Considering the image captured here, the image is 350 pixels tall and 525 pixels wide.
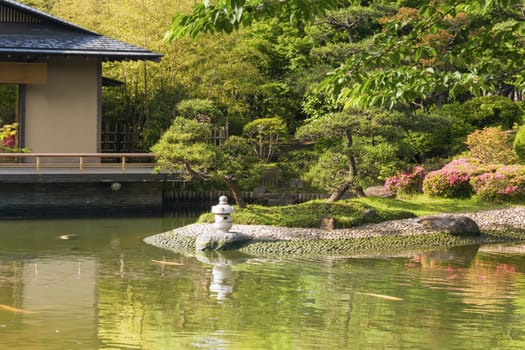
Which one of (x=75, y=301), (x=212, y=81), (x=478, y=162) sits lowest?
(x=75, y=301)

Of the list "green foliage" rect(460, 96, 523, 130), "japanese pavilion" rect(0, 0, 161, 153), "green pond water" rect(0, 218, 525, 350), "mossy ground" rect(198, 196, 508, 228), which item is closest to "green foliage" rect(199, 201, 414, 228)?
"mossy ground" rect(198, 196, 508, 228)

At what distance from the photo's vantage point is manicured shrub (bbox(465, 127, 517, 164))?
2269 cm

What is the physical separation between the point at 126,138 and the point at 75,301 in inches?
662

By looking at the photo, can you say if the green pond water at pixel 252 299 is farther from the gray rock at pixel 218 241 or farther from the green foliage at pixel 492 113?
the green foliage at pixel 492 113

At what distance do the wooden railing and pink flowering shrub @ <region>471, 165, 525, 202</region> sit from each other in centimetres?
801

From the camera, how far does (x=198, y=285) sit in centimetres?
1341

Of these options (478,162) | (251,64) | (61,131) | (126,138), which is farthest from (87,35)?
(478,162)

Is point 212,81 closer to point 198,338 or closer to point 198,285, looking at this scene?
point 198,285

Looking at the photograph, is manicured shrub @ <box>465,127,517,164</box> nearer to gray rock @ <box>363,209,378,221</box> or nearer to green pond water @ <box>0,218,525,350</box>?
gray rock @ <box>363,209,378,221</box>

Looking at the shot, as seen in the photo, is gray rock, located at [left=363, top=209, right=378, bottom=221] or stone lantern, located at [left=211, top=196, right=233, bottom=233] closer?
stone lantern, located at [left=211, top=196, right=233, bottom=233]

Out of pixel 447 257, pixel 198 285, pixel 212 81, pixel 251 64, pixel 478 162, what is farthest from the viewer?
pixel 251 64

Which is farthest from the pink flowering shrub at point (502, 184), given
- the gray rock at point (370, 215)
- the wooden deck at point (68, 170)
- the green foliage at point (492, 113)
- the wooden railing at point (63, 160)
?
the wooden railing at point (63, 160)

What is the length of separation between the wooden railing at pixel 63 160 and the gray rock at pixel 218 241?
569 centimetres

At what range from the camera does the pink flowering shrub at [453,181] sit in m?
21.2
